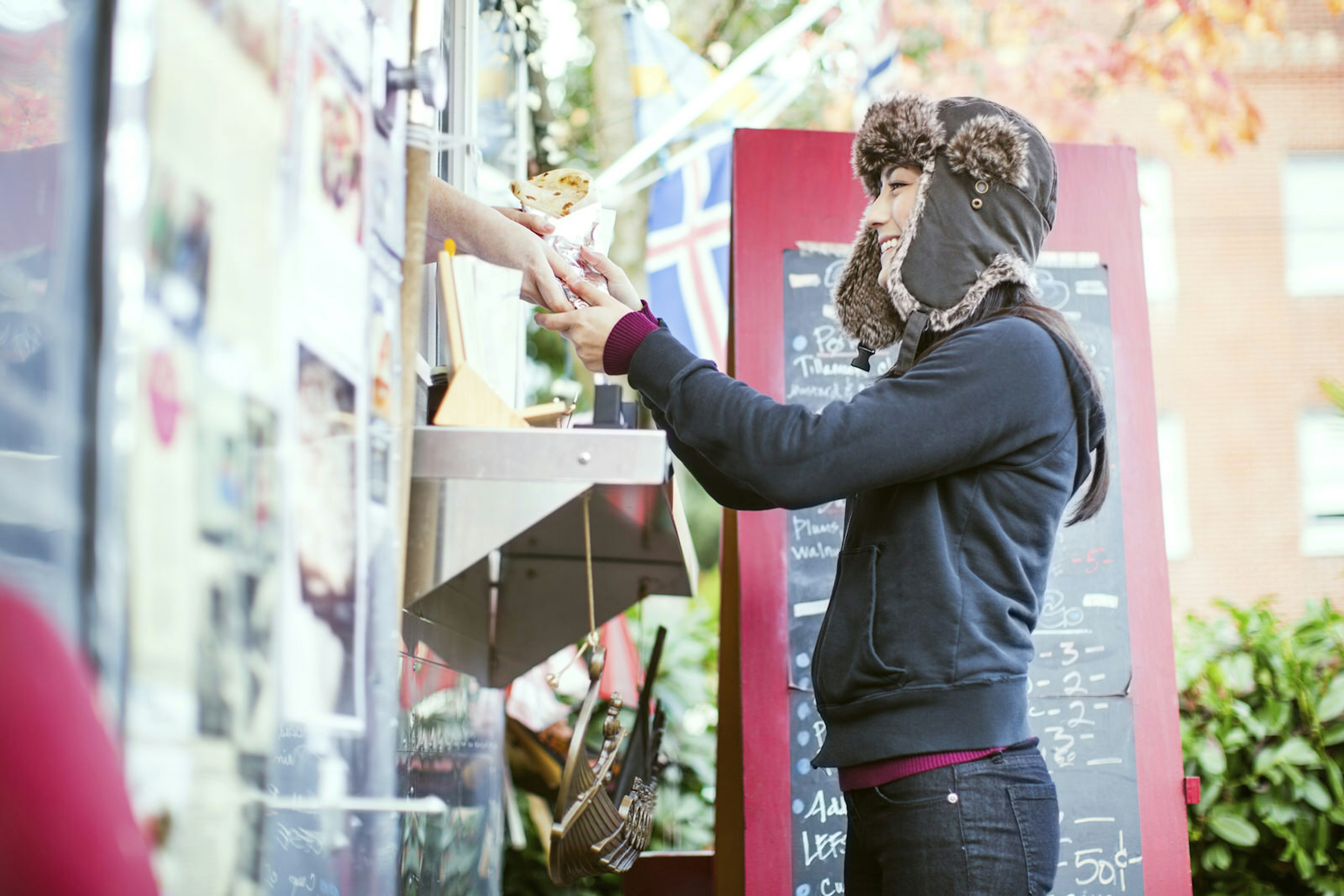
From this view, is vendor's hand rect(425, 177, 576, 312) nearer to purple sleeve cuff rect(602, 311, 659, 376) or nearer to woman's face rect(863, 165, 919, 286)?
purple sleeve cuff rect(602, 311, 659, 376)

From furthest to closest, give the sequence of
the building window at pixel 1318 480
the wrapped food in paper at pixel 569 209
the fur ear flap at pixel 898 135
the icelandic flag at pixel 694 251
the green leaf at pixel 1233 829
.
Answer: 1. the building window at pixel 1318 480
2. the icelandic flag at pixel 694 251
3. the green leaf at pixel 1233 829
4. the wrapped food in paper at pixel 569 209
5. the fur ear flap at pixel 898 135

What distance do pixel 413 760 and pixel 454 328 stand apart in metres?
0.84

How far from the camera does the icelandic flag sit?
420cm

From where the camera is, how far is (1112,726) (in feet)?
9.27

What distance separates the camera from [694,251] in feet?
14.0

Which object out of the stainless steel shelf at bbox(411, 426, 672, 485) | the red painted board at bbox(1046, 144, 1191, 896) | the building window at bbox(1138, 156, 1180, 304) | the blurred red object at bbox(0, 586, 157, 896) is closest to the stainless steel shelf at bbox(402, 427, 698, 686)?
the stainless steel shelf at bbox(411, 426, 672, 485)

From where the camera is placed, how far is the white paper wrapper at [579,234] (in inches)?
72.6

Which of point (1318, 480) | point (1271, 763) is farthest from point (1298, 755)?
point (1318, 480)

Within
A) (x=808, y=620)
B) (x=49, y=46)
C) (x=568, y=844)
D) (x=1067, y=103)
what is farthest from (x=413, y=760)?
(x=1067, y=103)

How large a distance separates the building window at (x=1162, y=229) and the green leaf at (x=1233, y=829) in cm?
812

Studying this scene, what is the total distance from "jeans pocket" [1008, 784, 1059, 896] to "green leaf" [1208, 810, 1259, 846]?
190 centimetres

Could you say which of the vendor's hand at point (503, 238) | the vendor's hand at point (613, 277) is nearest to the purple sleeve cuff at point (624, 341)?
the vendor's hand at point (503, 238)

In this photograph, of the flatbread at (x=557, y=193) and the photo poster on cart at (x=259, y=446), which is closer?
the photo poster on cart at (x=259, y=446)

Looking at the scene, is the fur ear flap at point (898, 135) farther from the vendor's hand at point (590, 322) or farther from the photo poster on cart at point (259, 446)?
the photo poster on cart at point (259, 446)
